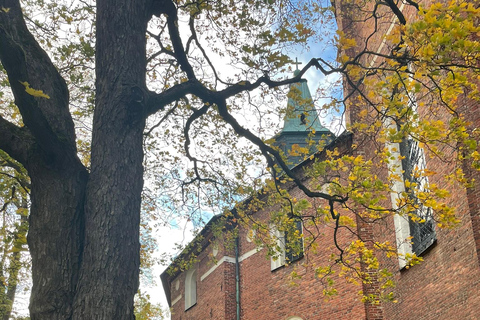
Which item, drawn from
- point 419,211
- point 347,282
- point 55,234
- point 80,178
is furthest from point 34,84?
point 419,211

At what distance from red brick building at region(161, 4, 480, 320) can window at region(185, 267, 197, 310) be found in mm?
44

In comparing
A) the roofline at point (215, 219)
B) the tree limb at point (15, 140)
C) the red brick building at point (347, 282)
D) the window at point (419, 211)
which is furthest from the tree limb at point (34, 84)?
the window at point (419, 211)

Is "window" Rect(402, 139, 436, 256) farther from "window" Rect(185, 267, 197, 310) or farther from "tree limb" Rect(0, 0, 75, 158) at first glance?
"window" Rect(185, 267, 197, 310)

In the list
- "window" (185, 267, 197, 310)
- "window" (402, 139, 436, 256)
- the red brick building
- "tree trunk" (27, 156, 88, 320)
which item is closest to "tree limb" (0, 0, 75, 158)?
"tree trunk" (27, 156, 88, 320)

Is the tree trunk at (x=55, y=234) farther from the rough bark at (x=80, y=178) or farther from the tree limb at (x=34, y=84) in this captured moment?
the tree limb at (x=34, y=84)

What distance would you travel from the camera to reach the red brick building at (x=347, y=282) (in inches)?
336

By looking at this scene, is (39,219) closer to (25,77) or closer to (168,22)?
(25,77)

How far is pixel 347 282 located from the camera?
864 cm

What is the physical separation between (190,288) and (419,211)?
14.3 meters

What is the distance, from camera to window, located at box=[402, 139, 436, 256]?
10211 mm

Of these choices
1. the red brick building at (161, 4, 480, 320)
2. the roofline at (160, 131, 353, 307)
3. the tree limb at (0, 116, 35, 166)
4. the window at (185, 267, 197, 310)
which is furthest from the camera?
the window at (185, 267, 197, 310)

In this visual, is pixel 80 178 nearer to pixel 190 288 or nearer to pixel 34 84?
pixel 34 84

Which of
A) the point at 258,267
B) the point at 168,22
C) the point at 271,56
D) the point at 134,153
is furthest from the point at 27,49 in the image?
the point at 258,267

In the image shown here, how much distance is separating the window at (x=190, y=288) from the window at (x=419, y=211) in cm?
1309
